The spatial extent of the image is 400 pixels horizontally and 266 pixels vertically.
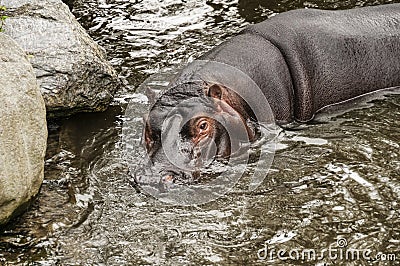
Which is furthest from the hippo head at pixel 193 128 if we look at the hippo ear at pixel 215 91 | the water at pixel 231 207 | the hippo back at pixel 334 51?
the hippo back at pixel 334 51

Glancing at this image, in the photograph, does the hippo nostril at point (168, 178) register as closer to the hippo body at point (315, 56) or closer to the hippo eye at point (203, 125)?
the hippo eye at point (203, 125)

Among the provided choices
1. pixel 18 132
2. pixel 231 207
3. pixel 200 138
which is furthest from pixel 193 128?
pixel 18 132

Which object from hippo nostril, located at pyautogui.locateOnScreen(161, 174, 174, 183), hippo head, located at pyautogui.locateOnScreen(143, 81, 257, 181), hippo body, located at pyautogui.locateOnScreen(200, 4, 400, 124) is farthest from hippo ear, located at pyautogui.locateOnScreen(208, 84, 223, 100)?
hippo nostril, located at pyautogui.locateOnScreen(161, 174, 174, 183)

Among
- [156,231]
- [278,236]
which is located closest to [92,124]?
[156,231]

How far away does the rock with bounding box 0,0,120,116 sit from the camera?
20.3ft

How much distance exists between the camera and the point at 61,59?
6.29m

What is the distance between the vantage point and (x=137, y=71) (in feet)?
23.6

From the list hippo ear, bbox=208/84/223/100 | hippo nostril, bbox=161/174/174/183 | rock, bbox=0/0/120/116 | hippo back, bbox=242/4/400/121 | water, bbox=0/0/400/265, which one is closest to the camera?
water, bbox=0/0/400/265

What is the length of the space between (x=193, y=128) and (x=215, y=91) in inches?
14.5

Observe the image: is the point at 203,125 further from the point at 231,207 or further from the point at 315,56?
the point at 315,56

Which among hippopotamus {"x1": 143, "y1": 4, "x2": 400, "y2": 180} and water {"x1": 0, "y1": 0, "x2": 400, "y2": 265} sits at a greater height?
hippopotamus {"x1": 143, "y1": 4, "x2": 400, "y2": 180}

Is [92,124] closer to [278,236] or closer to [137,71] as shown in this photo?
[137,71]

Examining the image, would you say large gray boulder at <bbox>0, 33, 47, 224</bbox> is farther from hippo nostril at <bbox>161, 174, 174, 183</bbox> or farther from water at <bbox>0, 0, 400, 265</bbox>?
hippo nostril at <bbox>161, 174, 174, 183</bbox>

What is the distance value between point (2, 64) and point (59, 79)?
1.36 meters
